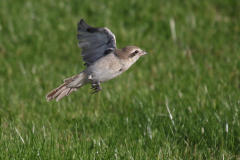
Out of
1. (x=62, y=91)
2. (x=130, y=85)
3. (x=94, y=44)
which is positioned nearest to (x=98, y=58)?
(x=94, y=44)

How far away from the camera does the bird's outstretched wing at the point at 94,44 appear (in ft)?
13.2

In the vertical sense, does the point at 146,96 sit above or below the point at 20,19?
below

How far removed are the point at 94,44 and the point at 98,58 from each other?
0.53 feet

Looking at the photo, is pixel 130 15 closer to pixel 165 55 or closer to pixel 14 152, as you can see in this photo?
pixel 165 55

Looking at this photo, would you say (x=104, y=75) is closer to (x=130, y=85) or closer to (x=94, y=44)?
(x=94, y=44)

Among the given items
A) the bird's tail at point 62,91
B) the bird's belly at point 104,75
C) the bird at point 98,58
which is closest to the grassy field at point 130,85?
the bird's tail at point 62,91

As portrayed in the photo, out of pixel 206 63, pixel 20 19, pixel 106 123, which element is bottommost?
pixel 206 63

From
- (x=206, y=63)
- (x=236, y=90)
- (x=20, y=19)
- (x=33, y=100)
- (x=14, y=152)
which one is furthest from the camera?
(x=20, y=19)

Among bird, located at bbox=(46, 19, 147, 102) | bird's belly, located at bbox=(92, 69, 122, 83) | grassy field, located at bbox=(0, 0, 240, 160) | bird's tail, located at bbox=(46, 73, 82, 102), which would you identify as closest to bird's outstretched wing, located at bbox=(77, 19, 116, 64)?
bird, located at bbox=(46, 19, 147, 102)

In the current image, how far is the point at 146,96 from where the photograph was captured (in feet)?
23.3

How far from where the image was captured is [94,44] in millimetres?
4121

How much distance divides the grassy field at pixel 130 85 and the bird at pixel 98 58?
3.76ft

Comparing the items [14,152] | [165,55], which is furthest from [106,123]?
[165,55]

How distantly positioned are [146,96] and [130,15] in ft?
13.9
